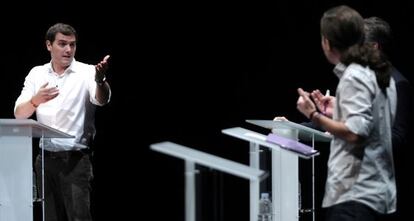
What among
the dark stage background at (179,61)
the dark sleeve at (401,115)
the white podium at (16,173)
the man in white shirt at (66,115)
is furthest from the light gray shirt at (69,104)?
the dark sleeve at (401,115)

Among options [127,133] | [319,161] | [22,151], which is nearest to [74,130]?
[22,151]

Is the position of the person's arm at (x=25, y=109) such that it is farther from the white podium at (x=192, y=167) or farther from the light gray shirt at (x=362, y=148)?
the light gray shirt at (x=362, y=148)

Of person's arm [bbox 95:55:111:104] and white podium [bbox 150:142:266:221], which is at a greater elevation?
person's arm [bbox 95:55:111:104]

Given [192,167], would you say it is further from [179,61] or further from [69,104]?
[179,61]

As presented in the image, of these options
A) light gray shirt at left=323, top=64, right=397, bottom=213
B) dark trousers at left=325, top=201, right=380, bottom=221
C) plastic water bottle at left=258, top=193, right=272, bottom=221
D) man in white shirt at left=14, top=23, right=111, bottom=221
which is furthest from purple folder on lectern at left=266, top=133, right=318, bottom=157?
man in white shirt at left=14, top=23, right=111, bottom=221

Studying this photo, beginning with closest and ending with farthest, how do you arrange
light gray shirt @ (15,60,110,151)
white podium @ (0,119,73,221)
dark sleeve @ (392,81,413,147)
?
dark sleeve @ (392,81,413,147) → white podium @ (0,119,73,221) → light gray shirt @ (15,60,110,151)

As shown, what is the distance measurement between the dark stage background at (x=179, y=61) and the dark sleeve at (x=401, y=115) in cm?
225

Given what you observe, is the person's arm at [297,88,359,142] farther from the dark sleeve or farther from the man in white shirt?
the man in white shirt

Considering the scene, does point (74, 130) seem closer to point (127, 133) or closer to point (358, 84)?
point (127, 133)

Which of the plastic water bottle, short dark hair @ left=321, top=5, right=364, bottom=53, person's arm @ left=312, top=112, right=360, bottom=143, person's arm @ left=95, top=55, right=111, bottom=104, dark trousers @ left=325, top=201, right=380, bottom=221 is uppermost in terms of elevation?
short dark hair @ left=321, top=5, right=364, bottom=53

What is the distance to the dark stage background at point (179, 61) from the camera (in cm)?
518

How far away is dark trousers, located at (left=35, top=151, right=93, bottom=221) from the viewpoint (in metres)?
3.98

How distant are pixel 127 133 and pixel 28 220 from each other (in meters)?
1.67

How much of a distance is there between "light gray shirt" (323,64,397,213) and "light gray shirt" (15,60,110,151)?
6.40 feet
